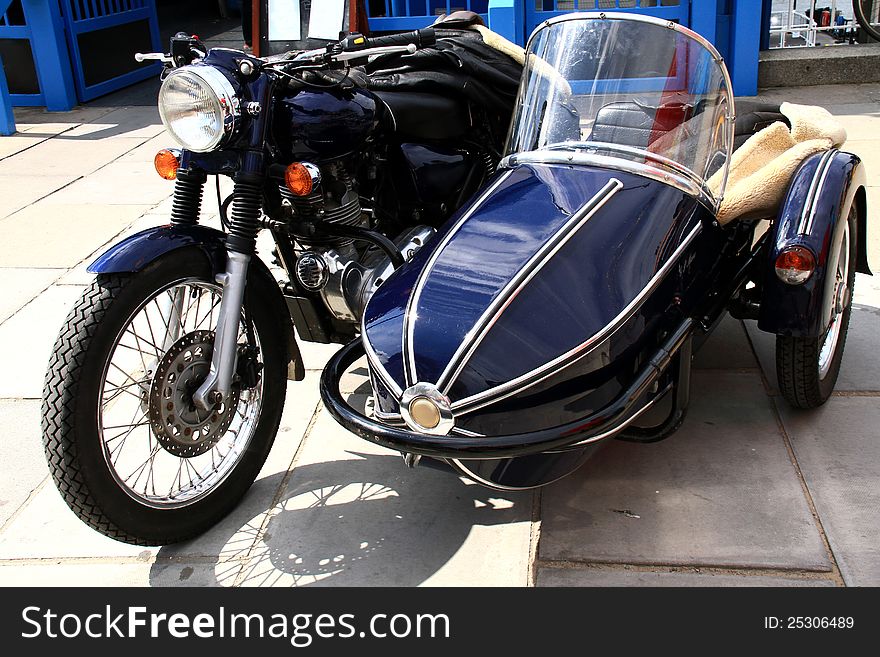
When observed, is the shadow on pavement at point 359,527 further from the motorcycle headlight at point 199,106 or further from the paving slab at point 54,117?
the paving slab at point 54,117

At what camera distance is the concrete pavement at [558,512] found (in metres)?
2.71

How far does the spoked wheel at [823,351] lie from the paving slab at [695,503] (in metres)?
0.18

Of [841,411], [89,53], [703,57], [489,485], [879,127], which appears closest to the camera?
[489,485]

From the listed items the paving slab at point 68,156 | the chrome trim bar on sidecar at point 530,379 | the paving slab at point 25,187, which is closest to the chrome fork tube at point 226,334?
the chrome trim bar on sidecar at point 530,379

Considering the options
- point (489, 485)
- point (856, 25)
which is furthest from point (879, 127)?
point (489, 485)

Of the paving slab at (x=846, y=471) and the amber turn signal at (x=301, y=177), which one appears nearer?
the paving slab at (x=846, y=471)

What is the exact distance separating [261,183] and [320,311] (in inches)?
25.6

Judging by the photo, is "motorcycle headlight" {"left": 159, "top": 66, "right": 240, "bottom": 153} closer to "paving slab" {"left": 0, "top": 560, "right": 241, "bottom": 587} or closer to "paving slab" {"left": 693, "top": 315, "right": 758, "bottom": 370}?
"paving slab" {"left": 0, "top": 560, "right": 241, "bottom": 587}

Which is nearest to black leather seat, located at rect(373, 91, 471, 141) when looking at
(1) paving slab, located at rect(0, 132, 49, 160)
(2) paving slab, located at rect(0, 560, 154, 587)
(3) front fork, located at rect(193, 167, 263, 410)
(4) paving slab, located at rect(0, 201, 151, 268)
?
(3) front fork, located at rect(193, 167, 263, 410)

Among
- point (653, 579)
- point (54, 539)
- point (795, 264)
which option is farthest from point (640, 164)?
point (54, 539)

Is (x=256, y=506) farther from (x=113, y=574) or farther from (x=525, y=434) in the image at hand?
(x=525, y=434)

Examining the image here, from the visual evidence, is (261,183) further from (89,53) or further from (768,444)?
(89,53)

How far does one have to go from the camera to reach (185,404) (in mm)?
2814
